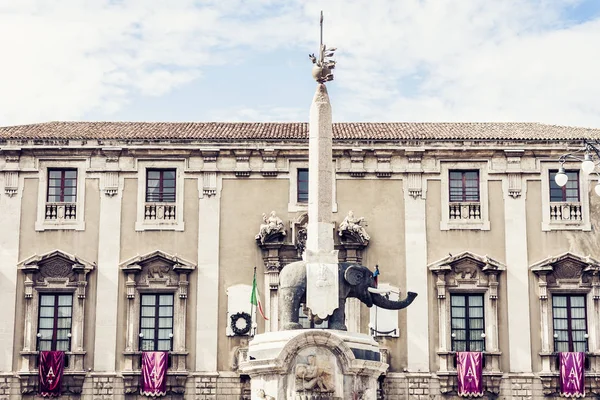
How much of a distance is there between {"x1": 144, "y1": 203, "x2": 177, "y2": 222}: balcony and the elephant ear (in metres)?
13.2

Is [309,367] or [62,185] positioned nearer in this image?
[309,367]

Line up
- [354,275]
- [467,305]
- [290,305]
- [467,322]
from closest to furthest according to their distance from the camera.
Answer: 1. [290,305]
2. [354,275]
3. [467,322]
4. [467,305]

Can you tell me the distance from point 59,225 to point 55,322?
321 centimetres

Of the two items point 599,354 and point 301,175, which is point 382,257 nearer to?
point 301,175

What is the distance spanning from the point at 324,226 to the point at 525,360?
13.3 m

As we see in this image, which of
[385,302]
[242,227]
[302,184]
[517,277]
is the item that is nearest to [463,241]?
[517,277]

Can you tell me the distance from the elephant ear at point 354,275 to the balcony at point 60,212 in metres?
15.0

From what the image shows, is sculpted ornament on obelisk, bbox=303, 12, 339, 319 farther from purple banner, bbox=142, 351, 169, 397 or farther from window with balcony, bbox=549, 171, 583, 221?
window with balcony, bbox=549, 171, 583, 221

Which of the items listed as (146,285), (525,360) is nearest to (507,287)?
(525,360)

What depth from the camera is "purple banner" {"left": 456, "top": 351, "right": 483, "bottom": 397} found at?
133 feet

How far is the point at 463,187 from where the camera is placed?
4231 cm

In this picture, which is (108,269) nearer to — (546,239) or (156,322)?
(156,322)

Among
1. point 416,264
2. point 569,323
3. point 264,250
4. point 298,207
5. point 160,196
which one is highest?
Result: point 160,196

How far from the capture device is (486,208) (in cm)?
4203
